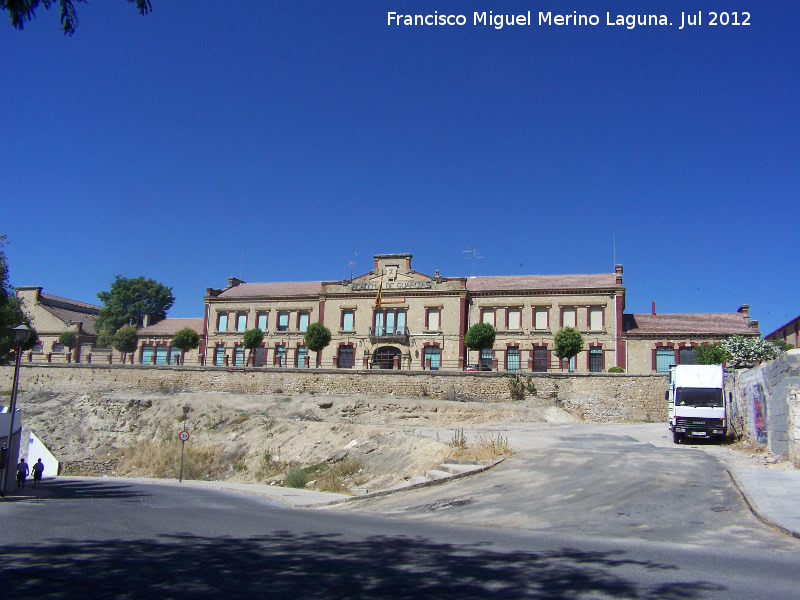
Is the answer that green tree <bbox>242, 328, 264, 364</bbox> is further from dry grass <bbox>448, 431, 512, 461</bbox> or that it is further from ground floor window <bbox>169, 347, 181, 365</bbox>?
dry grass <bbox>448, 431, 512, 461</bbox>

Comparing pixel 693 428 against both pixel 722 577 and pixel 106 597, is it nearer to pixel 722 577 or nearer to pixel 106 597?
pixel 722 577

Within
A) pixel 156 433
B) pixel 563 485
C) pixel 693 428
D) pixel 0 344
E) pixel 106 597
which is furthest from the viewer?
pixel 156 433

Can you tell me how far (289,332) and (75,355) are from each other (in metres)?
20.6

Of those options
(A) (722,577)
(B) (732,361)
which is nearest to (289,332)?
(B) (732,361)

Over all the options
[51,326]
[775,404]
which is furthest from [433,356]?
[51,326]

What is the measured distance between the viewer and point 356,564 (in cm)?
802

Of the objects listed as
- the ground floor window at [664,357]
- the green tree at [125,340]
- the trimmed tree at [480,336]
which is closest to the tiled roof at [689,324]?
Answer: the ground floor window at [664,357]

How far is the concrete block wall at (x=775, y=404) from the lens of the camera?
58.7 feet

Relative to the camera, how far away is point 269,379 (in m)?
45.2

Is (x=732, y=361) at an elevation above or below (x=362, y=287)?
below

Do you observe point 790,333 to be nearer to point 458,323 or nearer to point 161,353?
point 458,323

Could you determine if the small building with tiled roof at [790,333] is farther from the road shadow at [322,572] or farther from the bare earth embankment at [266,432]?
the road shadow at [322,572]

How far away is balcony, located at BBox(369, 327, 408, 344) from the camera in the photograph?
49.2m

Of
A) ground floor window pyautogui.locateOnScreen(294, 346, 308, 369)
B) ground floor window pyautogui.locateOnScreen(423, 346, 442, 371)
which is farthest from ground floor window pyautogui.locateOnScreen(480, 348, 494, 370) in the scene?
ground floor window pyautogui.locateOnScreen(294, 346, 308, 369)
